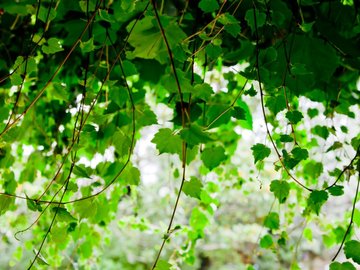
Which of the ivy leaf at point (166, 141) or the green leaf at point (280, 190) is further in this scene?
the green leaf at point (280, 190)

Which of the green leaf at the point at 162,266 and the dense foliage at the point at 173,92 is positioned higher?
the dense foliage at the point at 173,92

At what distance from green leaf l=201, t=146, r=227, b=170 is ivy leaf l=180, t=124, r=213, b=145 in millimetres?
196

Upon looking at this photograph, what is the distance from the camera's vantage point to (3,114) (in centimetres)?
69

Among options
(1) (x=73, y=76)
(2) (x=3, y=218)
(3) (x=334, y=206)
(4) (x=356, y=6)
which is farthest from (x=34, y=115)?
(3) (x=334, y=206)

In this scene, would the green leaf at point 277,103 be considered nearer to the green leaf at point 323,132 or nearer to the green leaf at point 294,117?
the green leaf at point 294,117

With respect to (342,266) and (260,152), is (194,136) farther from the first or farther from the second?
(342,266)

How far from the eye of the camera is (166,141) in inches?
24.5

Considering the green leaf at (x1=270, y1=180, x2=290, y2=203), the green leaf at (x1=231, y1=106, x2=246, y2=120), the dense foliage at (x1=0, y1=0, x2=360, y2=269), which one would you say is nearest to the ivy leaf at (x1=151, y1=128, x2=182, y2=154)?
the dense foliage at (x1=0, y1=0, x2=360, y2=269)

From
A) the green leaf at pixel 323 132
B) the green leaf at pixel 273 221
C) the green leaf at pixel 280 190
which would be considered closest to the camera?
the green leaf at pixel 280 190

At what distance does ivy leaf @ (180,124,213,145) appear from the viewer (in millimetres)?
567

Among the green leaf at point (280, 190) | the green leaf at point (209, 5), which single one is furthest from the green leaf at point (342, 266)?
the green leaf at point (209, 5)

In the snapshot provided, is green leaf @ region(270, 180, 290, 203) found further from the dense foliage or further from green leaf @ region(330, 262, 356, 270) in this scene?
green leaf @ region(330, 262, 356, 270)

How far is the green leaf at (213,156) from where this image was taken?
76 cm

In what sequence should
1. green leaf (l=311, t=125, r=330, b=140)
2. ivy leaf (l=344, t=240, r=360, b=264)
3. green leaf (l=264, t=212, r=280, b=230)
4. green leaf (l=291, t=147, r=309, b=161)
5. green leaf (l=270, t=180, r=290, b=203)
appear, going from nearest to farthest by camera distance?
ivy leaf (l=344, t=240, r=360, b=264)
green leaf (l=291, t=147, r=309, b=161)
green leaf (l=270, t=180, r=290, b=203)
green leaf (l=264, t=212, r=280, b=230)
green leaf (l=311, t=125, r=330, b=140)
